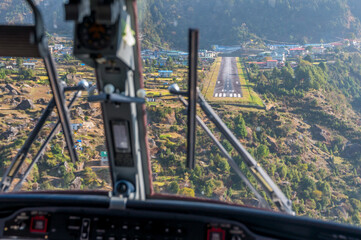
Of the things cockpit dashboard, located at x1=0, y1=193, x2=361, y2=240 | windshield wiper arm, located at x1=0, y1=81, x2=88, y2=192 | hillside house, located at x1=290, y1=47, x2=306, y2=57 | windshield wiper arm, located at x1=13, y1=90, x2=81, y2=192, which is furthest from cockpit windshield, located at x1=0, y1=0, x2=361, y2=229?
cockpit dashboard, located at x1=0, y1=193, x2=361, y2=240

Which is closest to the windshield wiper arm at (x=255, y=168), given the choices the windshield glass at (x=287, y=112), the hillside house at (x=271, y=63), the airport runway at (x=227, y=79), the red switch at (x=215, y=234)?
the red switch at (x=215, y=234)

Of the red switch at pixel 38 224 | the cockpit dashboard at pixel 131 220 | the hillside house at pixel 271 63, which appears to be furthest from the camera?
the hillside house at pixel 271 63

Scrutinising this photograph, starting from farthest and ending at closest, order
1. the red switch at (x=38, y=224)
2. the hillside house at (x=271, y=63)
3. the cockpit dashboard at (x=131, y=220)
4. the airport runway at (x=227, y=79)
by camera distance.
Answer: the hillside house at (x=271, y=63), the airport runway at (x=227, y=79), the red switch at (x=38, y=224), the cockpit dashboard at (x=131, y=220)

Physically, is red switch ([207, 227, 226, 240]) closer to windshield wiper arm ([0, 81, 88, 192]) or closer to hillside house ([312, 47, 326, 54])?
windshield wiper arm ([0, 81, 88, 192])

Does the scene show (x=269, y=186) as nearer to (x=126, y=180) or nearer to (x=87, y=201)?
(x=126, y=180)

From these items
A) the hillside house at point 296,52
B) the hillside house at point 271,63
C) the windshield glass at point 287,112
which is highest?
the hillside house at point 296,52

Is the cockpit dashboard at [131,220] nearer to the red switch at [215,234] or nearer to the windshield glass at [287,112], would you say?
the red switch at [215,234]

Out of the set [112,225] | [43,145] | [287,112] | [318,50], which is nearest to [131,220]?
[112,225]
